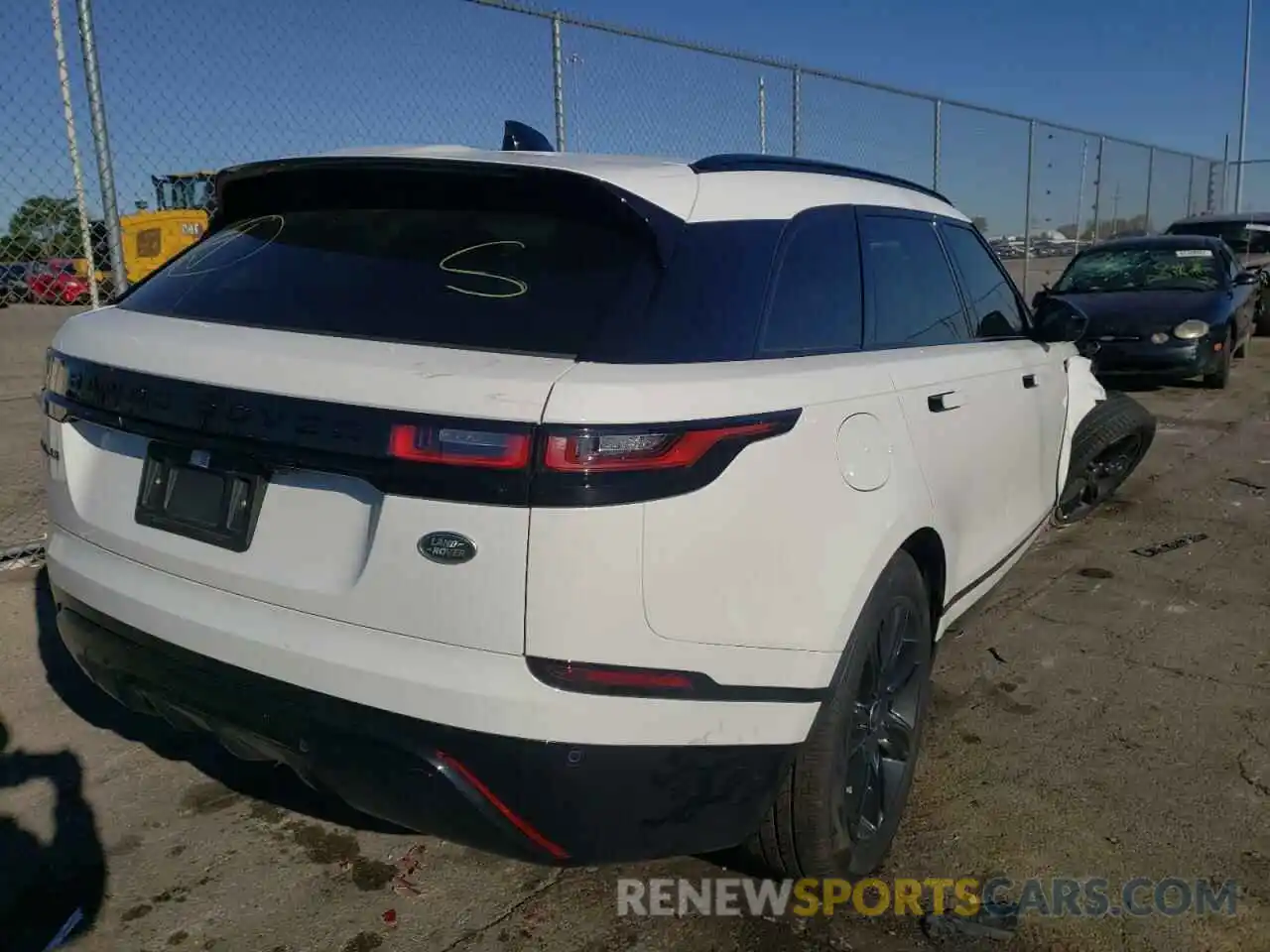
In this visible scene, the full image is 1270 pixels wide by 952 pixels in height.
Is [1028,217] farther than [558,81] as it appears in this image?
Yes

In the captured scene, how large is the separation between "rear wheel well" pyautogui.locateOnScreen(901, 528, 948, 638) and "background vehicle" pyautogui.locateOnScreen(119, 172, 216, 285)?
7.67 feet

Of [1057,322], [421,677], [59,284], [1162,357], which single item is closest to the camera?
[421,677]

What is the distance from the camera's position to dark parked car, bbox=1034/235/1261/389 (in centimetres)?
1027

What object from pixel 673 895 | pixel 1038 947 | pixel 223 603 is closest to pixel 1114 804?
pixel 1038 947

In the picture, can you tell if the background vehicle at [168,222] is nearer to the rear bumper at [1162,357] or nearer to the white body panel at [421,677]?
the white body panel at [421,677]

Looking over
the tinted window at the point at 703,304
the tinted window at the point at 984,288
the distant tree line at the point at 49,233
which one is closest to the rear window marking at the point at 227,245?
the tinted window at the point at 703,304

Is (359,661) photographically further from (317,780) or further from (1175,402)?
(1175,402)

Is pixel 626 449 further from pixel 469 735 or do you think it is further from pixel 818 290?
pixel 818 290

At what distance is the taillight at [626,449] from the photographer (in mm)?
1867

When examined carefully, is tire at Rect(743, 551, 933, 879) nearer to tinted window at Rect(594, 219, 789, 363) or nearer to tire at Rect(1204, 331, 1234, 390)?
Result: tinted window at Rect(594, 219, 789, 363)

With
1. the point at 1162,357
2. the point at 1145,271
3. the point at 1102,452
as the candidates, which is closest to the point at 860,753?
the point at 1102,452

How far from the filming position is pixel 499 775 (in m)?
1.96

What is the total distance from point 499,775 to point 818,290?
142cm

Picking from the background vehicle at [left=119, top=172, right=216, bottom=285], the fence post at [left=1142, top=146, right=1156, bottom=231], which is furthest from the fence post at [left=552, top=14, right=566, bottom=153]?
the fence post at [left=1142, top=146, right=1156, bottom=231]
